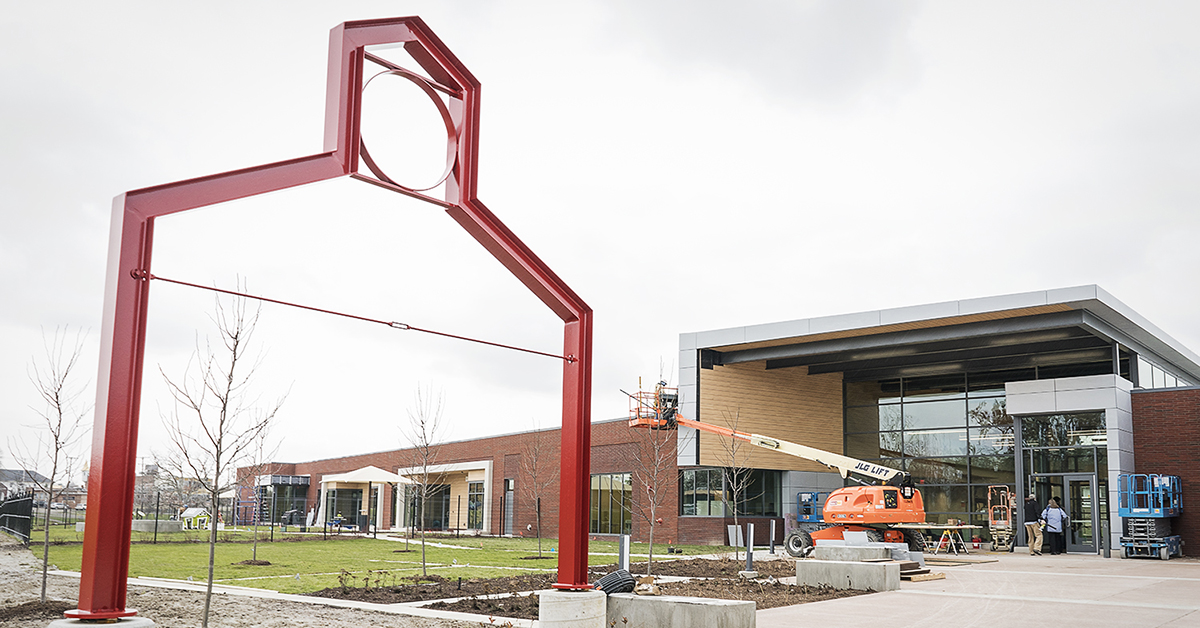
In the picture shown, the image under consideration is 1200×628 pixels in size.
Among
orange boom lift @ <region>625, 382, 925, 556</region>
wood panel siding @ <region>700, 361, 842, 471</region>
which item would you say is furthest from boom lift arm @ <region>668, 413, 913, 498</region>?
wood panel siding @ <region>700, 361, 842, 471</region>

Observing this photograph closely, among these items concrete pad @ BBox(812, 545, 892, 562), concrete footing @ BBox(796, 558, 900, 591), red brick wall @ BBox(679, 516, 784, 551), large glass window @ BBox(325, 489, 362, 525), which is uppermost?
concrete pad @ BBox(812, 545, 892, 562)

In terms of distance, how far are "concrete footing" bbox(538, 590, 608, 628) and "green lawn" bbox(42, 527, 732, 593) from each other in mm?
7763

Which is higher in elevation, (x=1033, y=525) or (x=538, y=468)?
(x=538, y=468)

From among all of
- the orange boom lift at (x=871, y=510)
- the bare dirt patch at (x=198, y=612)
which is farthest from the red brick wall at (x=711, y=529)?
the bare dirt patch at (x=198, y=612)

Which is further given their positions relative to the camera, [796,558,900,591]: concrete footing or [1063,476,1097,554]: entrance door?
[1063,476,1097,554]: entrance door

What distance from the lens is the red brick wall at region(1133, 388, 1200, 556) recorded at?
2727 cm

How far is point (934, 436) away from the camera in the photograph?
35125 mm

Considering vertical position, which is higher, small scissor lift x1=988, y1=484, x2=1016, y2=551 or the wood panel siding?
the wood panel siding

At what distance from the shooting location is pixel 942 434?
3494cm

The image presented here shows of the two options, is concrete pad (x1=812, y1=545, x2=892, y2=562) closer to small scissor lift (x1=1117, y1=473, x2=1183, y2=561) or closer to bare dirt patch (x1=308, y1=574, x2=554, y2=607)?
bare dirt patch (x1=308, y1=574, x2=554, y2=607)

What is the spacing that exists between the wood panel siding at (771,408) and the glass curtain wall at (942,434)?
1104 millimetres

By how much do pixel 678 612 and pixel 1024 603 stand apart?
7.00 meters

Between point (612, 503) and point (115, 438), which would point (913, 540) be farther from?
point (115, 438)

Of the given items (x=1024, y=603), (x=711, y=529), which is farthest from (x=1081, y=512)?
(x=1024, y=603)
